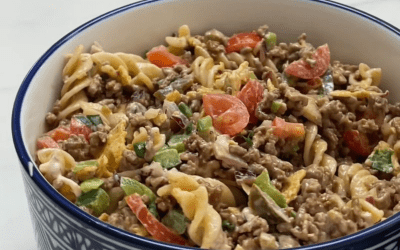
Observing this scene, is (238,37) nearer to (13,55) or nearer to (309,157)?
(309,157)

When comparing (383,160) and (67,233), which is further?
(383,160)

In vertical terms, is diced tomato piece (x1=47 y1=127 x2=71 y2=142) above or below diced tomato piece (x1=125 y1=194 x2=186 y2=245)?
below

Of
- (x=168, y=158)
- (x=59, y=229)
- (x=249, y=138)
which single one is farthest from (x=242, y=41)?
(x=59, y=229)

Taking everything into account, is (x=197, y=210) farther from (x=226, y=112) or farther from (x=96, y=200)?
(x=226, y=112)

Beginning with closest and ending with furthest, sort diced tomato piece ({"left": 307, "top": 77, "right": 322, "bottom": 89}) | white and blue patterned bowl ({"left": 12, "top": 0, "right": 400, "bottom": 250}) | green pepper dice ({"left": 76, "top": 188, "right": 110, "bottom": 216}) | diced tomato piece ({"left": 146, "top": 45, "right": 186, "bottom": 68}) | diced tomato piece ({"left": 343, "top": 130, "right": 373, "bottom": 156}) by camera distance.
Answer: green pepper dice ({"left": 76, "top": 188, "right": 110, "bottom": 216}), white and blue patterned bowl ({"left": 12, "top": 0, "right": 400, "bottom": 250}), diced tomato piece ({"left": 343, "top": 130, "right": 373, "bottom": 156}), diced tomato piece ({"left": 307, "top": 77, "right": 322, "bottom": 89}), diced tomato piece ({"left": 146, "top": 45, "right": 186, "bottom": 68})

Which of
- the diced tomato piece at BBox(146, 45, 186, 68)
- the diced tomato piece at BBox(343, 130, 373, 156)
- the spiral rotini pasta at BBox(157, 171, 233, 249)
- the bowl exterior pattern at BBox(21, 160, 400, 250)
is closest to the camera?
the bowl exterior pattern at BBox(21, 160, 400, 250)

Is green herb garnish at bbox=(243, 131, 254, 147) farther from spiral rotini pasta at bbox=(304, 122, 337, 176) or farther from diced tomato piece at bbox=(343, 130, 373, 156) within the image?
diced tomato piece at bbox=(343, 130, 373, 156)

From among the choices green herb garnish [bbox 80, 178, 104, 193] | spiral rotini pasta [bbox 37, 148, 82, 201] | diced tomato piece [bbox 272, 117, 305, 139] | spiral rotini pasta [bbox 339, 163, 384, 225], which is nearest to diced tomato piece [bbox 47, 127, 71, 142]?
spiral rotini pasta [bbox 37, 148, 82, 201]
